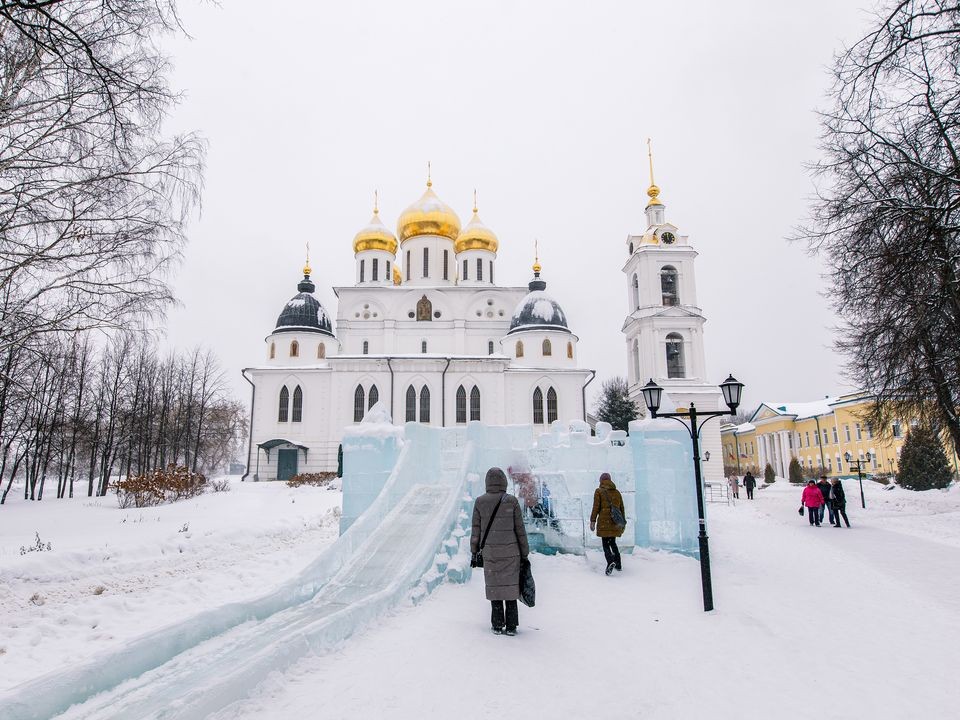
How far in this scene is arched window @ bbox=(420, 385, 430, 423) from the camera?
33.1 metres

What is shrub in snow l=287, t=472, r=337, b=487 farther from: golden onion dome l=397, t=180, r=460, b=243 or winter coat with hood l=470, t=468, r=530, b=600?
winter coat with hood l=470, t=468, r=530, b=600

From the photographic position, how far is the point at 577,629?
6238 millimetres

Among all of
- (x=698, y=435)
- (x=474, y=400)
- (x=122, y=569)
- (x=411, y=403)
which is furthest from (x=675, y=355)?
(x=122, y=569)

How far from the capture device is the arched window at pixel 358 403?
108 ft

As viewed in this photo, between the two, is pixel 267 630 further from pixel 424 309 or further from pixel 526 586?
pixel 424 309

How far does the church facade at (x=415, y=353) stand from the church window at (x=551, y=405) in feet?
0.19

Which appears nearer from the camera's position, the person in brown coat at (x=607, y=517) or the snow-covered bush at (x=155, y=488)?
the person in brown coat at (x=607, y=517)

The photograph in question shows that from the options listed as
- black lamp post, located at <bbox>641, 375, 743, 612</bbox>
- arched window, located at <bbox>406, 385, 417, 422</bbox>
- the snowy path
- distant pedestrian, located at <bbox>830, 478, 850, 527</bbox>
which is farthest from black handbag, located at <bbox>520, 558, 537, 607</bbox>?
arched window, located at <bbox>406, 385, 417, 422</bbox>

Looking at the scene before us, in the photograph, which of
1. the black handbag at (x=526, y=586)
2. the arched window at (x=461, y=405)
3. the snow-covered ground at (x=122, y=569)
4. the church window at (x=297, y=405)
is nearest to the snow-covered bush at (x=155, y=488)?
the snow-covered ground at (x=122, y=569)

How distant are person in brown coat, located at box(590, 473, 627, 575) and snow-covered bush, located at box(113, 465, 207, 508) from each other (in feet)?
44.0

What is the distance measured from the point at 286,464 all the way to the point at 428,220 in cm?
1803

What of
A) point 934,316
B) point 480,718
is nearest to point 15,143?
point 480,718

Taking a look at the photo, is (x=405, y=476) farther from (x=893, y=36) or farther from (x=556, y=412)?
(x=556, y=412)

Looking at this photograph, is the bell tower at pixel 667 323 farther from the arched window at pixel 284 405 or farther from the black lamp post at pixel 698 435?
the black lamp post at pixel 698 435
